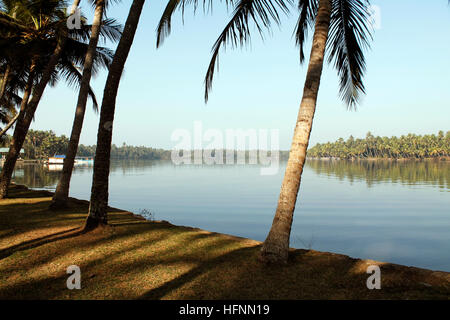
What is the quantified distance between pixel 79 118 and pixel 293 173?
8.80 metres

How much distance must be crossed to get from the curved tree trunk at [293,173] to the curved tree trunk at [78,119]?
8307mm

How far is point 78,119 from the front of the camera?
11.0 meters

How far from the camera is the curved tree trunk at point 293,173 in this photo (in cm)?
543

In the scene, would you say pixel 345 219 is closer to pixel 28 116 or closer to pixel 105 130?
pixel 105 130

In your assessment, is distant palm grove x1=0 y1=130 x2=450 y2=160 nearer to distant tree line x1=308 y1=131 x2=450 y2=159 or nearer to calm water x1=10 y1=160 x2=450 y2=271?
distant tree line x1=308 y1=131 x2=450 y2=159

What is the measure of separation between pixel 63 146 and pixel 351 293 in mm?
150820

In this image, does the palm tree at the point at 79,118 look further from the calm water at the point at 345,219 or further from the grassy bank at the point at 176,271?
the calm water at the point at 345,219

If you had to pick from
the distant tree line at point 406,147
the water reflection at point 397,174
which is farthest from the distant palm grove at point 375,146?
the water reflection at point 397,174

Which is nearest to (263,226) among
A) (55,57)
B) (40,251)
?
(40,251)

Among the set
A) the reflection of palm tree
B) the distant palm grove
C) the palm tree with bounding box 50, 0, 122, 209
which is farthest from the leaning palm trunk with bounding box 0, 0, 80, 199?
the distant palm grove

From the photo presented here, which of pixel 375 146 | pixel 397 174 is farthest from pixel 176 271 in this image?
pixel 375 146

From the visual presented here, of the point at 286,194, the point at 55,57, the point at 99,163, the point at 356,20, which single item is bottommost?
the point at 286,194

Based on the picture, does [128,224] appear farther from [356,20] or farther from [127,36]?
[356,20]
